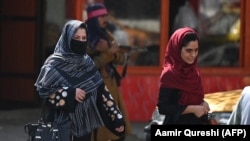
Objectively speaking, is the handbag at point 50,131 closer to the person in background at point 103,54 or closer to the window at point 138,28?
the person in background at point 103,54

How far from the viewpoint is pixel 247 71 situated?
36.7 ft

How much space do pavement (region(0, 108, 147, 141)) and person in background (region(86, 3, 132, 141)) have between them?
6.43 ft

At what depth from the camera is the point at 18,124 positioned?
10.9 metres

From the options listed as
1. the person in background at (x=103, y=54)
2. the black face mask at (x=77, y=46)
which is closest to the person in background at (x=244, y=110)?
the black face mask at (x=77, y=46)

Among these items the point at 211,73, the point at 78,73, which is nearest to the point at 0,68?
the point at 211,73

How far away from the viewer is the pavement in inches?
392

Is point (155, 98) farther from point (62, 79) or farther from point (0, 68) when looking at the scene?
point (62, 79)

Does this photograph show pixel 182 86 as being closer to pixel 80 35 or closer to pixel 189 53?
pixel 189 53

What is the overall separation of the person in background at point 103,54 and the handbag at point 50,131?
173 centimetres

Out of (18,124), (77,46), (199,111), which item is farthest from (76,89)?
(18,124)

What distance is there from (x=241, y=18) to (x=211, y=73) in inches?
36.1

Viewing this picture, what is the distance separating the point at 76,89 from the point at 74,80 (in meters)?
0.12

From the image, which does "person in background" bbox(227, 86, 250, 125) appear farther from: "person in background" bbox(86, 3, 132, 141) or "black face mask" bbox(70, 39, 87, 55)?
"person in background" bbox(86, 3, 132, 141)

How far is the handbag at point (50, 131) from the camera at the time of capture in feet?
19.1
